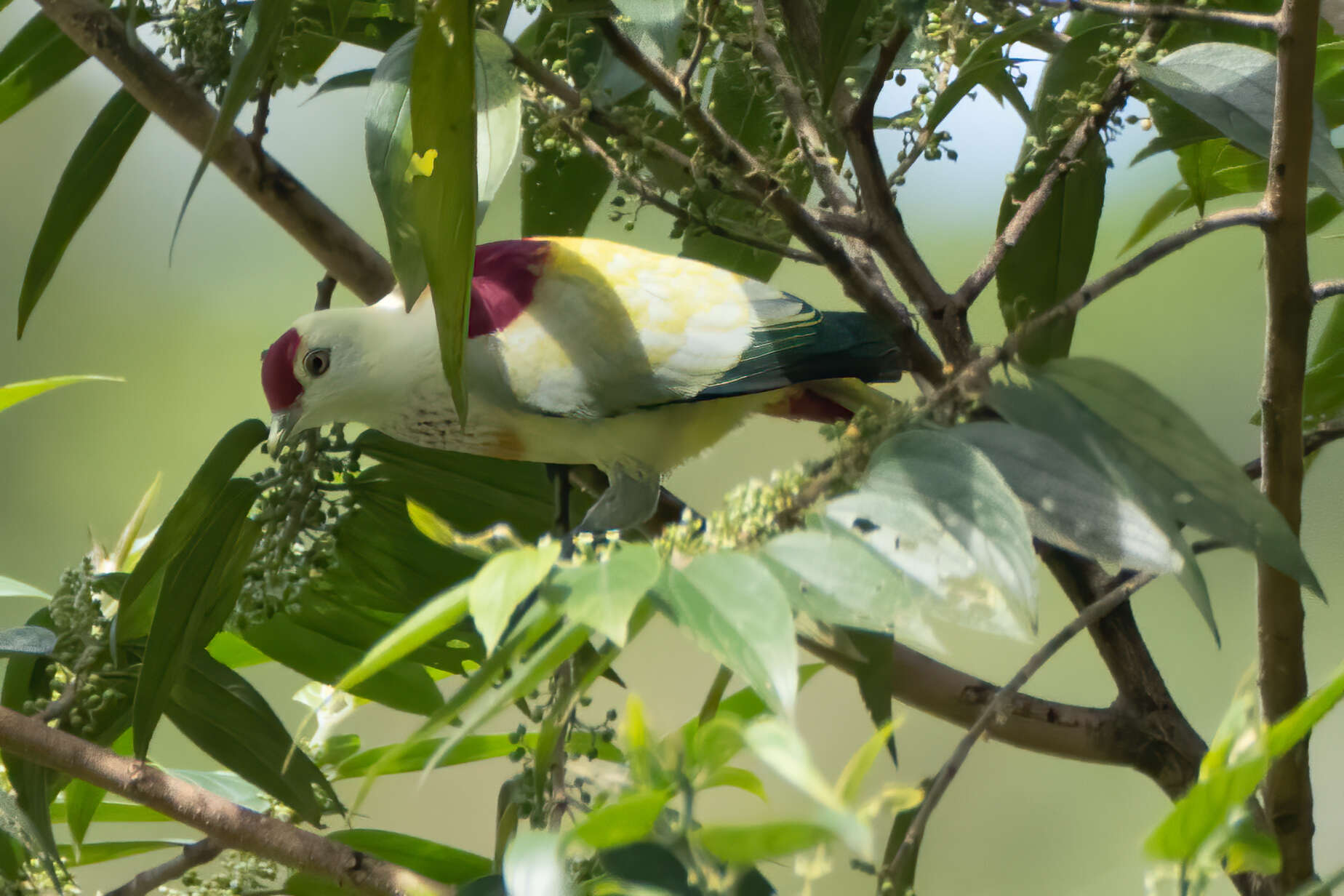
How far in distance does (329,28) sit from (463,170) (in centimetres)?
30

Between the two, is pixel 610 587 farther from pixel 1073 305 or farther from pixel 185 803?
pixel 185 803

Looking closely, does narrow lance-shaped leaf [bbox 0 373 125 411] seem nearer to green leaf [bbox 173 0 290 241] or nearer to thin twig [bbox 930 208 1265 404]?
green leaf [bbox 173 0 290 241]

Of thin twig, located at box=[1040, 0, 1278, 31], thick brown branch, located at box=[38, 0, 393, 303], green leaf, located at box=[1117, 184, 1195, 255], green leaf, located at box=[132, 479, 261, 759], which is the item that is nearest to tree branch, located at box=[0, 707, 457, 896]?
green leaf, located at box=[132, 479, 261, 759]

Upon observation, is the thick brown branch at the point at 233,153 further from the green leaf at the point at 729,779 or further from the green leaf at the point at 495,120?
the green leaf at the point at 729,779

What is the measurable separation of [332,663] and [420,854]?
98 mm

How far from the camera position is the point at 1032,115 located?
429 millimetres

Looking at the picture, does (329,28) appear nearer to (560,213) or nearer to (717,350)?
(560,213)

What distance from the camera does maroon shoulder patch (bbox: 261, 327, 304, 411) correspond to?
1.51 feet

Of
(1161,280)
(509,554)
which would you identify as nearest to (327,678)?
(509,554)

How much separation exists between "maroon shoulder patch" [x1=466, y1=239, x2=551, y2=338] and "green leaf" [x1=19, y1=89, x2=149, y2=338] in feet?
0.62

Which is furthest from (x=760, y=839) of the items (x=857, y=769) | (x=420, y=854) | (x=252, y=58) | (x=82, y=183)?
(x=82, y=183)

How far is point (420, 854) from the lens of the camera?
500 millimetres

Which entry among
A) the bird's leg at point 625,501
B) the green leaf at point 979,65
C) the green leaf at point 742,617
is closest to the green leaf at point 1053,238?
the green leaf at point 979,65

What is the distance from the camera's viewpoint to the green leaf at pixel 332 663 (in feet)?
1.72
